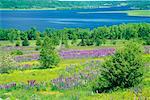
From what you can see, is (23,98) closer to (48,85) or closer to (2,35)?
(48,85)

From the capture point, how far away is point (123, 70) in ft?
74.8

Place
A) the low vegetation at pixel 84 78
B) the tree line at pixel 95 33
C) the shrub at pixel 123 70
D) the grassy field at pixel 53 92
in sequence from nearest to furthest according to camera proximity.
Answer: the grassy field at pixel 53 92 < the low vegetation at pixel 84 78 < the shrub at pixel 123 70 < the tree line at pixel 95 33

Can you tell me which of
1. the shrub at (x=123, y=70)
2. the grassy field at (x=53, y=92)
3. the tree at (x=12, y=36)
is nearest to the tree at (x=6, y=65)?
the grassy field at (x=53, y=92)

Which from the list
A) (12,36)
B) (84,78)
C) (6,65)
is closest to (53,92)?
(84,78)

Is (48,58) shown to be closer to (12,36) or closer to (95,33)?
(95,33)

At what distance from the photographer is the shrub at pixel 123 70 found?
75.2 feet

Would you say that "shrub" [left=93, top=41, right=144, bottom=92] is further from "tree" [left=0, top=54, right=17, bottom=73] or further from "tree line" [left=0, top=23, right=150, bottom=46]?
"tree line" [left=0, top=23, right=150, bottom=46]

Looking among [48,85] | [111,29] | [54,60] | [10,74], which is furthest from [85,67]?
[111,29]

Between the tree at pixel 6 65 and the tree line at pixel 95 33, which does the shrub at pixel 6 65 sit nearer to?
the tree at pixel 6 65

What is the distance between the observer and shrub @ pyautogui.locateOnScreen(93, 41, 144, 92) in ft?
75.2

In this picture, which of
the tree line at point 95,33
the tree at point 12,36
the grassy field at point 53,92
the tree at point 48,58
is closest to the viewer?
the grassy field at point 53,92

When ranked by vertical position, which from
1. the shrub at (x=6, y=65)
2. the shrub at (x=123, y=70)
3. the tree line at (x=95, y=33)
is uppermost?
the shrub at (x=123, y=70)

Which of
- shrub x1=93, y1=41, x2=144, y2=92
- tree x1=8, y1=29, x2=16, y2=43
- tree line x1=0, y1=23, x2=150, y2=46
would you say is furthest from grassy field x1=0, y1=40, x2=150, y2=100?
tree line x1=0, y1=23, x2=150, y2=46

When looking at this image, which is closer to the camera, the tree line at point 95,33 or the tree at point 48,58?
the tree at point 48,58
